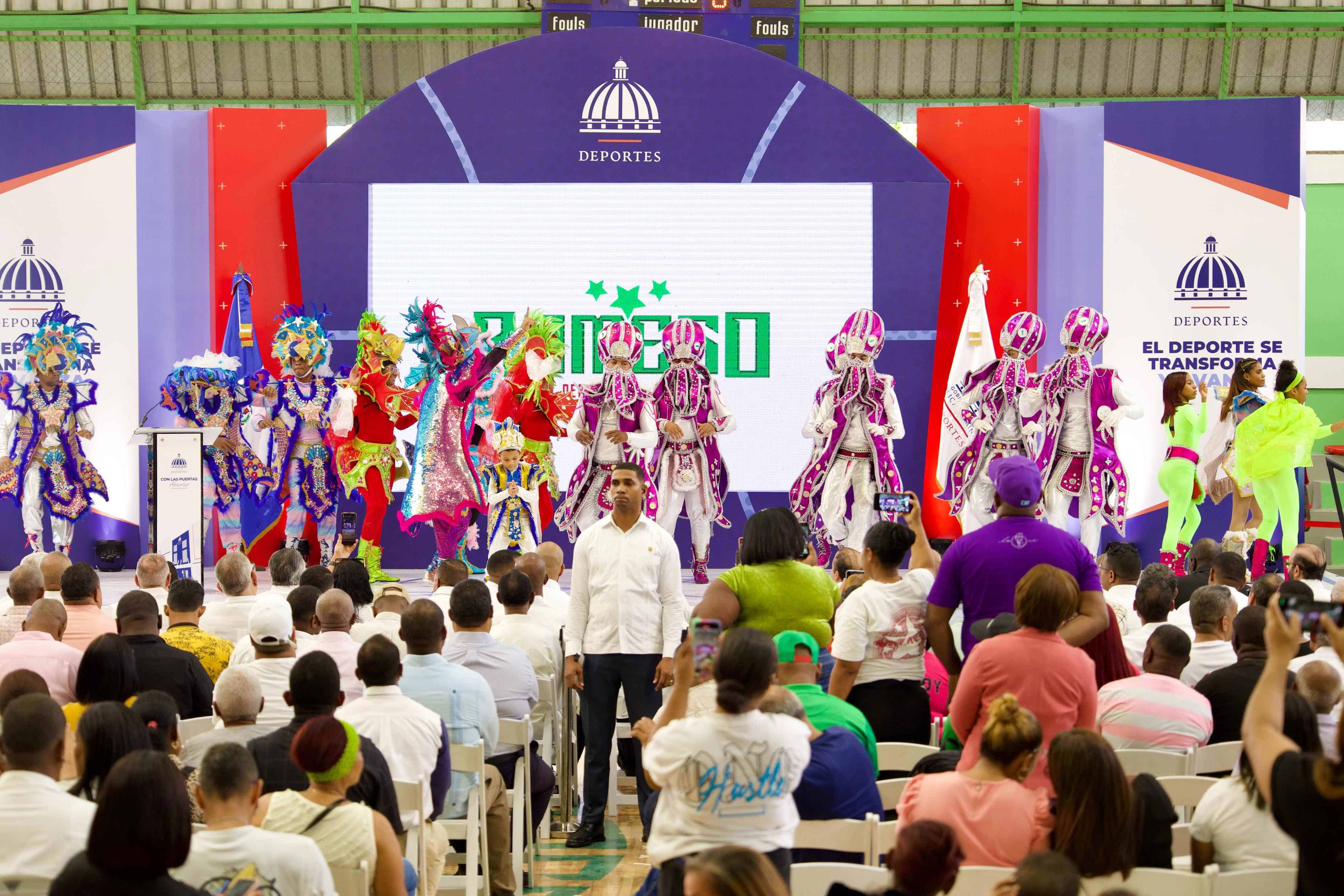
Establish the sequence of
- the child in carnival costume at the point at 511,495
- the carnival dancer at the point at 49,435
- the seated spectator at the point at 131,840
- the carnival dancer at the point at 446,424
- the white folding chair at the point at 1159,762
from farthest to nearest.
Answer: the carnival dancer at the point at 49,435 < the carnival dancer at the point at 446,424 < the child in carnival costume at the point at 511,495 < the white folding chair at the point at 1159,762 < the seated spectator at the point at 131,840

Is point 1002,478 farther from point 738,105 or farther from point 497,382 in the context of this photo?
point 738,105

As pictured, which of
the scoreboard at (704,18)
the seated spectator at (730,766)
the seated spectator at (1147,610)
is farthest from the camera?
the scoreboard at (704,18)

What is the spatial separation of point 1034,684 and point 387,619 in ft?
7.87

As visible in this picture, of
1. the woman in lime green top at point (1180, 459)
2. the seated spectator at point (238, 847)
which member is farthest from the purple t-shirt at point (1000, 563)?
the woman in lime green top at point (1180, 459)

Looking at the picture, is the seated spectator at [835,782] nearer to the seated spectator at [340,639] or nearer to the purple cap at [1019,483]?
the purple cap at [1019,483]

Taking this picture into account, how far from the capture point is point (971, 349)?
10.3m

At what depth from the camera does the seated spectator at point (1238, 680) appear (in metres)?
3.90

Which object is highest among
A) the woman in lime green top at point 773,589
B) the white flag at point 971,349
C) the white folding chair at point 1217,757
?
the white flag at point 971,349

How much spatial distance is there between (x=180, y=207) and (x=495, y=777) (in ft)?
26.1

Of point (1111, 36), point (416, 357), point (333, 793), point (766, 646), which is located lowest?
point (333, 793)

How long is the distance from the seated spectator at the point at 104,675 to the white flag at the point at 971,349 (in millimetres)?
7333

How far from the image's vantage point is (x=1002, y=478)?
13.2ft

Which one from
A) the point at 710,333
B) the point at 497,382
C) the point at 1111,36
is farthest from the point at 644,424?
the point at 1111,36

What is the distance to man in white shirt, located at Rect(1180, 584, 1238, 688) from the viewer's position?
14.0 ft
